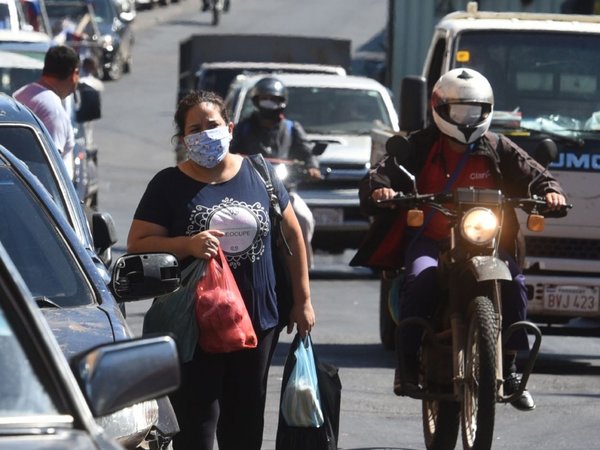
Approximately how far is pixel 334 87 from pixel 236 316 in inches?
464

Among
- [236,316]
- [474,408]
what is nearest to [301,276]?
[236,316]

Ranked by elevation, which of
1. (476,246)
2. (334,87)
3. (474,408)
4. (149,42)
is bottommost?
(149,42)

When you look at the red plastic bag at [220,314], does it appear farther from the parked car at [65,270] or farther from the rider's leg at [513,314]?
the rider's leg at [513,314]

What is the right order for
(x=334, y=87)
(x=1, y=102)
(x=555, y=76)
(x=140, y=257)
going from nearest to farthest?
(x=140, y=257)
(x=1, y=102)
(x=555, y=76)
(x=334, y=87)

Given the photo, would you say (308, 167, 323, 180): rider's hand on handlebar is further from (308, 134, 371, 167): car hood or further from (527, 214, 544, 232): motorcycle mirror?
(527, 214, 544, 232): motorcycle mirror

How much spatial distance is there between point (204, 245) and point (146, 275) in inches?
13.1

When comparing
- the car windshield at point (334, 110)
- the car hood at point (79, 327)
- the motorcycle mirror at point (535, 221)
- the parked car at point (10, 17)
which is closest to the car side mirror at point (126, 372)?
the car hood at point (79, 327)

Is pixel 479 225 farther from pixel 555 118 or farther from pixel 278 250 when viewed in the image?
pixel 555 118

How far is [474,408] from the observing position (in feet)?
26.1

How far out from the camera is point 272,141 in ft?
46.1

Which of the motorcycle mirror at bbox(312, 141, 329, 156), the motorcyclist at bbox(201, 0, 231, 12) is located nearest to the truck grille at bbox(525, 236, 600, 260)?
the motorcycle mirror at bbox(312, 141, 329, 156)

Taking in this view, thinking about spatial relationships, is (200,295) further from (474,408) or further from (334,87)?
(334,87)

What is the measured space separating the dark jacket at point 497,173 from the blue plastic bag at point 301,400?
1.92m

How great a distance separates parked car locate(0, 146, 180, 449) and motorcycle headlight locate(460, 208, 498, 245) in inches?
81.9
